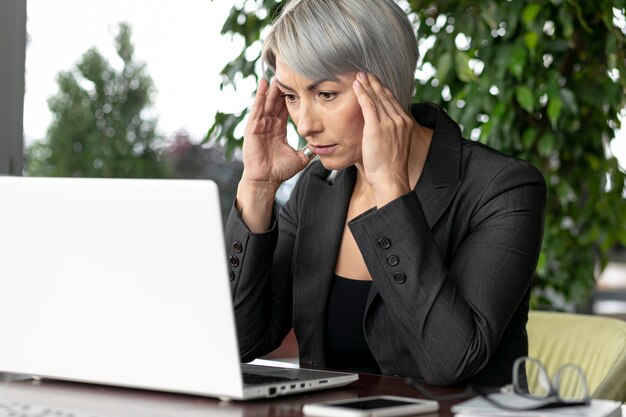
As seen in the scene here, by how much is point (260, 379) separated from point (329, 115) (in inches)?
20.6

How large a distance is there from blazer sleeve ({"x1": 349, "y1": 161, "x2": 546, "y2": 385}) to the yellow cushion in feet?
1.31

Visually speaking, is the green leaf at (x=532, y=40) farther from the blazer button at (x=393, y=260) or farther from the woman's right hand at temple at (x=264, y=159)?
the blazer button at (x=393, y=260)

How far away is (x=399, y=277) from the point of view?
146cm

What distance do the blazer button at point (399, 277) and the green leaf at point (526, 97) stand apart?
1043 millimetres

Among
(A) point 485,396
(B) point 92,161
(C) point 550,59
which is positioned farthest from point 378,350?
(B) point 92,161

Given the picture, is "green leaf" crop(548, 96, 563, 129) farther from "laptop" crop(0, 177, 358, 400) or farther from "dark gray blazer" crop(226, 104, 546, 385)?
"laptop" crop(0, 177, 358, 400)

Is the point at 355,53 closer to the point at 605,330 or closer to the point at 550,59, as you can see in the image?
the point at 605,330

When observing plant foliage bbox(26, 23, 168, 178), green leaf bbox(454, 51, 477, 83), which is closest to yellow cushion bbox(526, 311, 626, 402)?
green leaf bbox(454, 51, 477, 83)

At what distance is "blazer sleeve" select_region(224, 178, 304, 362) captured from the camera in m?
1.73

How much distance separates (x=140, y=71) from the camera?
3.78 metres

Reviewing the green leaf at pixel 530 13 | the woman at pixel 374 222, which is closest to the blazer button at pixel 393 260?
the woman at pixel 374 222

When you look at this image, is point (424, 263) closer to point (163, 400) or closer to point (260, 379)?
point (260, 379)

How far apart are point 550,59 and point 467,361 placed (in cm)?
149

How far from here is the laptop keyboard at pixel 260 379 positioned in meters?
1.30
